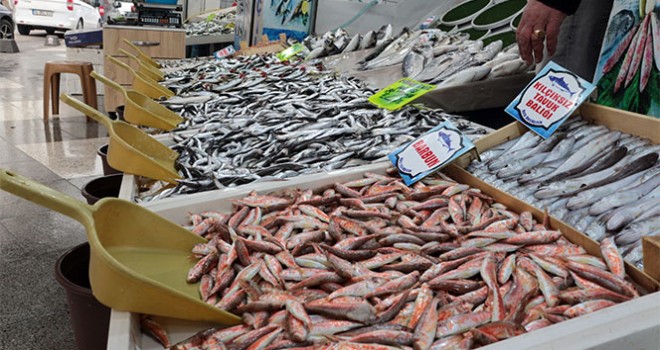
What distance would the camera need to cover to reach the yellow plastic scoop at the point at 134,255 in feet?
5.19

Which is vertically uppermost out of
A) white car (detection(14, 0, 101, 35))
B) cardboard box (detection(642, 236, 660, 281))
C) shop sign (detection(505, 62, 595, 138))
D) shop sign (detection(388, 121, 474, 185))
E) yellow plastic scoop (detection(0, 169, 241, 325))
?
shop sign (detection(505, 62, 595, 138))

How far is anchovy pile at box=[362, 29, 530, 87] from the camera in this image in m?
3.99

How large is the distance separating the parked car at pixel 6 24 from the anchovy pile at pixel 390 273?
16.6 meters

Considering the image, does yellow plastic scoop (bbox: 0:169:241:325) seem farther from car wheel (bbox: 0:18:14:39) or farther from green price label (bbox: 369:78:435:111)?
car wheel (bbox: 0:18:14:39)

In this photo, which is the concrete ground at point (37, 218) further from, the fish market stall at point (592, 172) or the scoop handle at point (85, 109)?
the fish market stall at point (592, 172)

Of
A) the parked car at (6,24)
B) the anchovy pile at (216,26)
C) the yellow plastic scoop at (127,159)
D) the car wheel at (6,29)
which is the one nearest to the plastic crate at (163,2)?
the anchovy pile at (216,26)

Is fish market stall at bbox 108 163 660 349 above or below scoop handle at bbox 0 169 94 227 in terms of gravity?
below

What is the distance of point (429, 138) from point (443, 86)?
1393 millimetres

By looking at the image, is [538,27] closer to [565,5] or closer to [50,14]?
[565,5]

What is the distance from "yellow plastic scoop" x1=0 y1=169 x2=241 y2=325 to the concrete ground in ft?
5.25

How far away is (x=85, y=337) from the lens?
2350mm

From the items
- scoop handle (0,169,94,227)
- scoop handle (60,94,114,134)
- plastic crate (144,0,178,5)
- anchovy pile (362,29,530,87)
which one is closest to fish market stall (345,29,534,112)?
anchovy pile (362,29,530,87)

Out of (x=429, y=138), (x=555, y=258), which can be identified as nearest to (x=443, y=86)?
(x=429, y=138)

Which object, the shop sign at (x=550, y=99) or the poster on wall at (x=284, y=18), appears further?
the poster on wall at (x=284, y=18)
